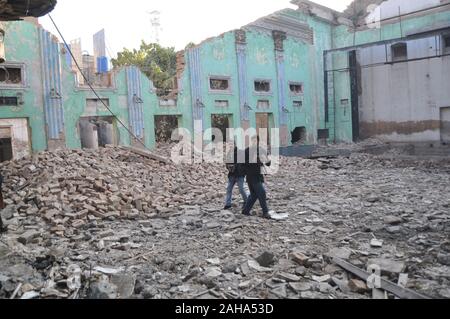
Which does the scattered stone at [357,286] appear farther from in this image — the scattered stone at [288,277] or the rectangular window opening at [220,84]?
the rectangular window opening at [220,84]

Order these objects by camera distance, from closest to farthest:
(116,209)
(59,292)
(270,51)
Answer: (59,292) → (116,209) → (270,51)

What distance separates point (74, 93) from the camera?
1359 cm

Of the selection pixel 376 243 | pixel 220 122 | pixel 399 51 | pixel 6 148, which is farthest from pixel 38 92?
pixel 399 51

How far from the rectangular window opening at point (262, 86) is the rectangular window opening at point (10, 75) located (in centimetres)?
1070

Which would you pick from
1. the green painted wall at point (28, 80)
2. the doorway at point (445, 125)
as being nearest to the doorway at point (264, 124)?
the doorway at point (445, 125)

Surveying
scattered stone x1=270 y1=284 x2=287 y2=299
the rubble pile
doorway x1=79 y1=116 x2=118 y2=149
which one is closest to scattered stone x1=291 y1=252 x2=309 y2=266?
the rubble pile

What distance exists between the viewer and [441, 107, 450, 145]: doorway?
2019 centimetres

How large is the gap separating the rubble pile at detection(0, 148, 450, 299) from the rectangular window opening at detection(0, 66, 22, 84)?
2945 mm

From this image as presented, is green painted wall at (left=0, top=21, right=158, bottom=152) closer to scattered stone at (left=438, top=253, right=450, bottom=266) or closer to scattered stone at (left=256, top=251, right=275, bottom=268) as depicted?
scattered stone at (left=256, top=251, right=275, bottom=268)

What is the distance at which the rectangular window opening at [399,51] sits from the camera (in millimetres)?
21172

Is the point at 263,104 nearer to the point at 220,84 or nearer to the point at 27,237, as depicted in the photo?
the point at 220,84
